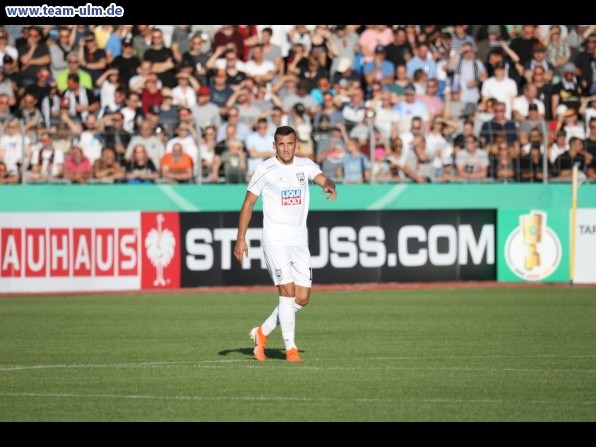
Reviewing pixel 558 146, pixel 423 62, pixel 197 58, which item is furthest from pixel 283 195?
pixel 423 62

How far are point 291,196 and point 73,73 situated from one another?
14052mm

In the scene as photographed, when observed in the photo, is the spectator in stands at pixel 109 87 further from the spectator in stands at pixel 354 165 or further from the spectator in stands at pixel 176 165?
the spectator in stands at pixel 354 165

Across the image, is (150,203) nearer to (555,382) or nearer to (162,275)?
(162,275)

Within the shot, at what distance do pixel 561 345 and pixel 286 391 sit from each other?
4881mm

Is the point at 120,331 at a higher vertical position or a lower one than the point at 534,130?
lower

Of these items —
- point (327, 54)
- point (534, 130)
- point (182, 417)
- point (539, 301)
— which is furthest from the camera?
point (327, 54)

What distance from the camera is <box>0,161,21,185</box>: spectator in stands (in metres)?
23.1

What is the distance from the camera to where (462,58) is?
27.1 m

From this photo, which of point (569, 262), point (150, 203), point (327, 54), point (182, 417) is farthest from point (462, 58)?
point (182, 417)

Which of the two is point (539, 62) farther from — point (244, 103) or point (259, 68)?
point (244, 103)

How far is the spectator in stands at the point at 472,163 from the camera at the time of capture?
24.6m

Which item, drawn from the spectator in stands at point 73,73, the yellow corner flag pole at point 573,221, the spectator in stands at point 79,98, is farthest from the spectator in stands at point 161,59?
the yellow corner flag pole at point 573,221

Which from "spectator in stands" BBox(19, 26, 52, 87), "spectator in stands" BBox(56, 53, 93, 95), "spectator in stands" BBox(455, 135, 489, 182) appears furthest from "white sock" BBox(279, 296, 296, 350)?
"spectator in stands" BBox(19, 26, 52, 87)

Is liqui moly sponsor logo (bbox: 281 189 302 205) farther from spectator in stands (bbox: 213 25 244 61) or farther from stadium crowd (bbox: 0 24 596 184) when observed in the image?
spectator in stands (bbox: 213 25 244 61)
